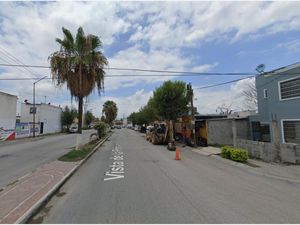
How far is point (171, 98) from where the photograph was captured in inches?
1007

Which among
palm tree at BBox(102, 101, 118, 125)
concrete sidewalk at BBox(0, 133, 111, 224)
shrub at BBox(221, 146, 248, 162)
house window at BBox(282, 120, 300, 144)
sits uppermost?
palm tree at BBox(102, 101, 118, 125)

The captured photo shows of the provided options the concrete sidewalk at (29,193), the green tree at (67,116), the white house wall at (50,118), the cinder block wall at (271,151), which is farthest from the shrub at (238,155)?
the green tree at (67,116)

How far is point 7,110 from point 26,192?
32388mm

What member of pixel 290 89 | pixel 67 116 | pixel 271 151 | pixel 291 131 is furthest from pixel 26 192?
pixel 67 116

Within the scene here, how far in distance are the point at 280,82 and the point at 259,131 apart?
A: 580cm

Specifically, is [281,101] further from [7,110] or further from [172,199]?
A: [7,110]

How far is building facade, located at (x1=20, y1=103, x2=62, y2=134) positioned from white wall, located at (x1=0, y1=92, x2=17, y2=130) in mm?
9871

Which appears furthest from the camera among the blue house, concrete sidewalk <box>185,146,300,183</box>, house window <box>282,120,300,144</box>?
house window <box>282,120,300,144</box>

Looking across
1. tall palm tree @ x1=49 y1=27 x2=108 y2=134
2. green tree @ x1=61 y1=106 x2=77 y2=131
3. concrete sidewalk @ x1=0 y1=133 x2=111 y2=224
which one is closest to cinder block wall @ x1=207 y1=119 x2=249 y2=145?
tall palm tree @ x1=49 y1=27 x2=108 y2=134

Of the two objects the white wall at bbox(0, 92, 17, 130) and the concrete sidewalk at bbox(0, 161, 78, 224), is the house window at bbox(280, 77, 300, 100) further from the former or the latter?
the white wall at bbox(0, 92, 17, 130)

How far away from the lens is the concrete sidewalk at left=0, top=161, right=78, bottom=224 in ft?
17.5

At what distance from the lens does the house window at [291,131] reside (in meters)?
17.2

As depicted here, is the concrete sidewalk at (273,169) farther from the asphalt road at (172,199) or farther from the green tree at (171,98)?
the green tree at (171,98)

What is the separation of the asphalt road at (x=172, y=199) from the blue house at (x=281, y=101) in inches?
324
